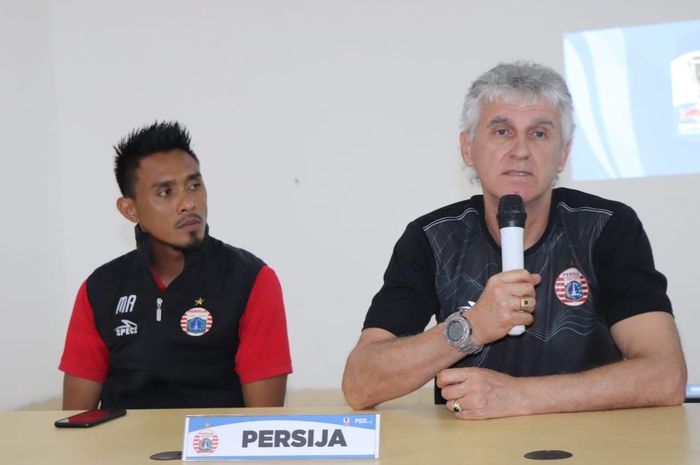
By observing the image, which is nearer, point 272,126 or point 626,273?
point 626,273

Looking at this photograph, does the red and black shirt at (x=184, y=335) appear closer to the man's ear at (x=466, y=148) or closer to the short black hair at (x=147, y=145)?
the short black hair at (x=147, y=145)

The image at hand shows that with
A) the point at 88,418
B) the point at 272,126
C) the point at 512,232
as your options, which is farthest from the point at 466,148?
the point at 272,126

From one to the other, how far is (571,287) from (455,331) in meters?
0.36

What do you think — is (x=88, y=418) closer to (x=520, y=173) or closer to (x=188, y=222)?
(x=188, y=222)

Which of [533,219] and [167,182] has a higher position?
[167,182]

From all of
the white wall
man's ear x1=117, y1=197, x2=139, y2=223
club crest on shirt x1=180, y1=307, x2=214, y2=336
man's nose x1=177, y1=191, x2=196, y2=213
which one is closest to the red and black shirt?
club crest on shirt x1=180, y1=307, x2=214, y2=336

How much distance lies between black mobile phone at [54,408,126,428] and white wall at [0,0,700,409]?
259cm

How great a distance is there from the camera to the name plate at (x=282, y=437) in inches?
55.3

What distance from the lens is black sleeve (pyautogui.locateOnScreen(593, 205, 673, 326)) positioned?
189 cm

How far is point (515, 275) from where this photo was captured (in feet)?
5.43

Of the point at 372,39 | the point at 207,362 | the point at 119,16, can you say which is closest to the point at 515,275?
the point at 207,362

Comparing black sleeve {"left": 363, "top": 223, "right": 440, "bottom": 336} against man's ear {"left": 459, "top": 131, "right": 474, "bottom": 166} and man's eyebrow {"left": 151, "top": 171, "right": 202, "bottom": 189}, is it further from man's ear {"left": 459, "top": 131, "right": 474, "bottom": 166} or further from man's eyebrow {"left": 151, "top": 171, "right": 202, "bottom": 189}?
man's eyebrow {"left": 151, "top": 171, "right": 202, "bottom": 189}

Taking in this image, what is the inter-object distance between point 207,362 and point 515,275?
1.12 m

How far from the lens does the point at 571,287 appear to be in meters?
1.99
